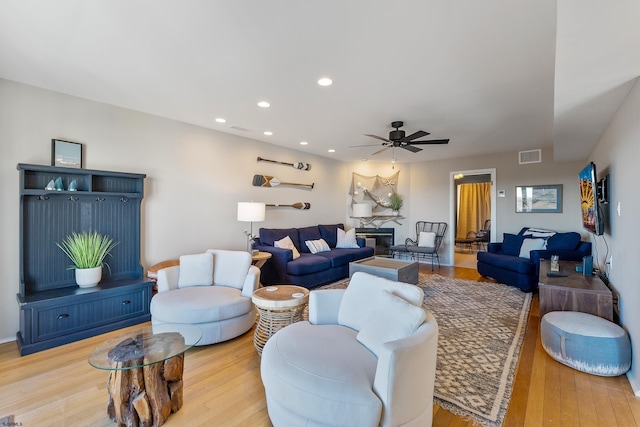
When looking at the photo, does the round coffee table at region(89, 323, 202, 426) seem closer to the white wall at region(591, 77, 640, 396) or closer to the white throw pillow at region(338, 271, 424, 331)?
the white throw pillow at region(338, 271, 424, 331)

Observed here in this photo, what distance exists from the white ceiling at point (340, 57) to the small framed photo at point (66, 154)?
0.56 meters

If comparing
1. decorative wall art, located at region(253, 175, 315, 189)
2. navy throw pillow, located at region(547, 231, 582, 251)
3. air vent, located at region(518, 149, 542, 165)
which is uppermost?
air vent, located at region(518, 149, 542, 165)

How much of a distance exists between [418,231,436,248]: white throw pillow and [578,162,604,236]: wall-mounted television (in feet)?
9.67

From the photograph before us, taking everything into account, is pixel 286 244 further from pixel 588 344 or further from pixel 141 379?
pixel 588 344

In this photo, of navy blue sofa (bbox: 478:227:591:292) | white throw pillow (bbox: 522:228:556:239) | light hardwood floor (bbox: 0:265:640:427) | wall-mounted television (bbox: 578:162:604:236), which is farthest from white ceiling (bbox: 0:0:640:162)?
light hardwood floor (bbox: 0:265:640:427)

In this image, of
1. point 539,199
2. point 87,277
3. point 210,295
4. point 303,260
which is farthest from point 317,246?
point 539,199

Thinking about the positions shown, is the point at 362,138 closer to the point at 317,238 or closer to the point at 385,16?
the point at 317,238

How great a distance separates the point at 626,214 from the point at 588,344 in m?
1.10

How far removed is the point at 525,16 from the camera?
186 centimetres

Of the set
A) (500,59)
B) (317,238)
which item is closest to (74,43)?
(500,59)

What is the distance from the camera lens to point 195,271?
127 inches

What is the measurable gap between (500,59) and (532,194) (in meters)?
4.43

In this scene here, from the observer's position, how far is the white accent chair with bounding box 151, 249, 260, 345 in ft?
8.66

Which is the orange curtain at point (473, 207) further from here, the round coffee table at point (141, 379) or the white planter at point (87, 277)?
the round coffee table at point (141, 379)
